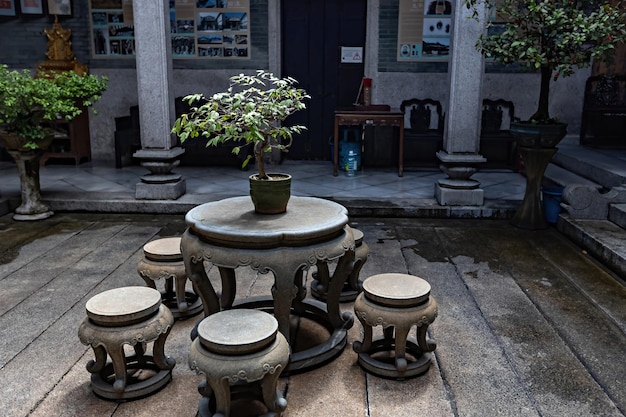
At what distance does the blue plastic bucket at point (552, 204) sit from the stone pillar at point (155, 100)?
422 cm

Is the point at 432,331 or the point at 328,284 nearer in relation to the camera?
the point at 432,331

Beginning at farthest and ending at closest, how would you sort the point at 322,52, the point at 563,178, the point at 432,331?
the point at 322,52 → the point at 563,178 → the point at 432,331

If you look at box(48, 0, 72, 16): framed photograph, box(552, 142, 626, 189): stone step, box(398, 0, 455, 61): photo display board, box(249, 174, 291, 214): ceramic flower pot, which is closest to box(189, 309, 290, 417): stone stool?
box(249, 174, 291, 214): ceramic flower pot

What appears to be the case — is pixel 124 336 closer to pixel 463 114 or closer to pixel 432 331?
pixel 432 331

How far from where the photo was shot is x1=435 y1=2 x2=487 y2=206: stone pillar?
20.9 feet

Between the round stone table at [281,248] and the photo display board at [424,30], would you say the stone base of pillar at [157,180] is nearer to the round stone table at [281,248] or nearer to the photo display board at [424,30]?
the round stone table at [281,248]

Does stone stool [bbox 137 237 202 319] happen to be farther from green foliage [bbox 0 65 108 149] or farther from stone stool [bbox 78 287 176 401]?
green foliage [bbox 0 65 108 149]

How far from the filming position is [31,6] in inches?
352

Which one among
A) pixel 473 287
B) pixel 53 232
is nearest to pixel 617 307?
pixel 473 287

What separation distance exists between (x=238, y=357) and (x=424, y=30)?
7.33 meters

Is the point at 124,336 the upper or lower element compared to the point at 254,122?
lower

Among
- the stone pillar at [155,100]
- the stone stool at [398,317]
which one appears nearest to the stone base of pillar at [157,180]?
the stone pillar at [155,100]

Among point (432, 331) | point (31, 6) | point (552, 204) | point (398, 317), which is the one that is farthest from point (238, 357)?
point (31, 6)

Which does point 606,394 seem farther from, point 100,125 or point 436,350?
point 100,125
